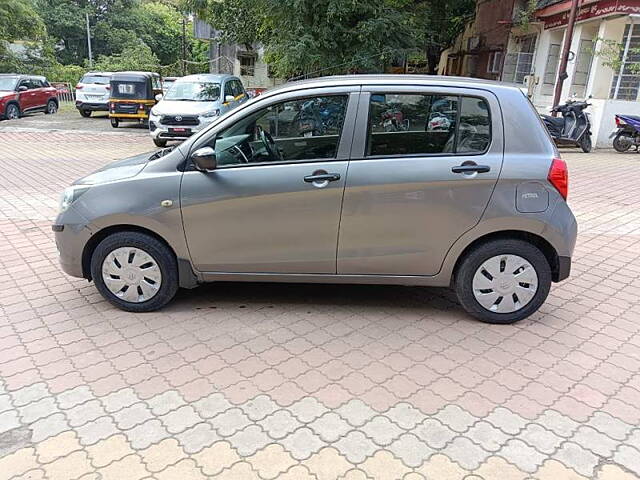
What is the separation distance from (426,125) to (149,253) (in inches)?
87.4

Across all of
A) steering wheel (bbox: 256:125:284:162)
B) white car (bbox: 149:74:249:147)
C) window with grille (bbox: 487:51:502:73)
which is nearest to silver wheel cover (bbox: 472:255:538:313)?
steering wheel (bbox: 256:125:284:162)

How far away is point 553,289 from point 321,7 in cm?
1107

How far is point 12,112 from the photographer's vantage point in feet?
59.5

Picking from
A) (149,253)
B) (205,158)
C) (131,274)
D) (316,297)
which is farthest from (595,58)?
(131,274)

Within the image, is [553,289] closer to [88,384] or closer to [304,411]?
[304,411]

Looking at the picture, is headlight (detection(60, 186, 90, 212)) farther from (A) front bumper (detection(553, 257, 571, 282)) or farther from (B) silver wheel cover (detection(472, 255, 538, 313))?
(A) front bumper (detection(553, 257, 571, 282))

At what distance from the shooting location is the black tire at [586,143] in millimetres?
12562

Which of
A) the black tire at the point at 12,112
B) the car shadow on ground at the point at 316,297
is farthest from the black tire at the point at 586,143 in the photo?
the black tire at the point at 12,112

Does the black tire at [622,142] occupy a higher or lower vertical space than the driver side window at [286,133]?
lower

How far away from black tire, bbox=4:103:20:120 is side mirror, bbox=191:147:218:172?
1782cm

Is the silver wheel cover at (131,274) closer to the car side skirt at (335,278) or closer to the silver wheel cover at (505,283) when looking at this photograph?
the car side skirt at (335,278)

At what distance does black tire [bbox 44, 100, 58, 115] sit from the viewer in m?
20.4

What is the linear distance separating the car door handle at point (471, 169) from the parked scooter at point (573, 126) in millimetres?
10205

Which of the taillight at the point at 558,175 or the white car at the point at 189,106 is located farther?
the white car at the point at 189,106
